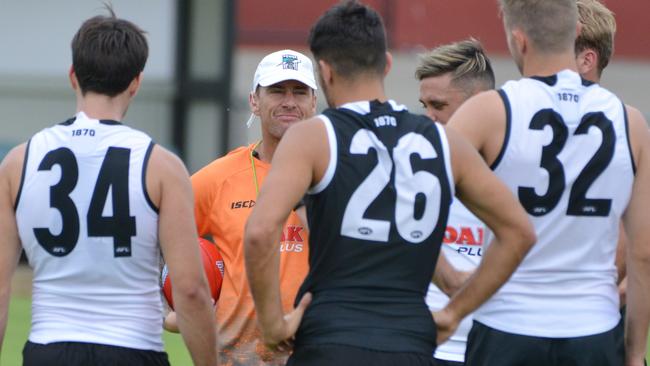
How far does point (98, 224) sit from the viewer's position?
428 cm

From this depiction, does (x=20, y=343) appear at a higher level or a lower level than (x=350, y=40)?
lower

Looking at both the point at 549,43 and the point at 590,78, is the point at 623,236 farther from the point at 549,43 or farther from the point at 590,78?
the point at 549,43

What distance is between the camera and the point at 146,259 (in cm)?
439

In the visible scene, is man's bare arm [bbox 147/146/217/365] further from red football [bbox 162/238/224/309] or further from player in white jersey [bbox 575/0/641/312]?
player in white jersey [bbox 575/0/641/312]

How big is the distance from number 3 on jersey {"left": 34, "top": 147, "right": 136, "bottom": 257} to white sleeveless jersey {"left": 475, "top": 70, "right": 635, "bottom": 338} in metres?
1.31

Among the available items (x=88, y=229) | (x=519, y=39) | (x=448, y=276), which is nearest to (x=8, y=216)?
(x=88, y=229)

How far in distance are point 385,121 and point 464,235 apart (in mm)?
1560

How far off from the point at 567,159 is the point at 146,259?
1515 millimetres

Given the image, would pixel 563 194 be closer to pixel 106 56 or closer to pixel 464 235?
pixel 464 235

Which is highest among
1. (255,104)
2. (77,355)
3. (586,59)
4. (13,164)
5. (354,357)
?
(586,59)

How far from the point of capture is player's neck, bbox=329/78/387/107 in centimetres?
418

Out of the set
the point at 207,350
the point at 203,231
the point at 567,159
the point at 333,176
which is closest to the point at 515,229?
the point at 567,159

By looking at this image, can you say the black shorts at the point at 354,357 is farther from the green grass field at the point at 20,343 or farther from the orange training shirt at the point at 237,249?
the green grass field at the point at 20,343

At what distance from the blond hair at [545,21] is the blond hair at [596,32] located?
0.60 m
